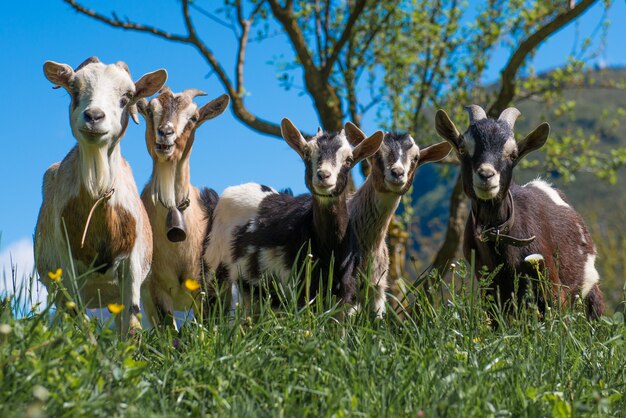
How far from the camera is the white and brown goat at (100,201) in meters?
5.99

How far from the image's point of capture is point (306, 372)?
4.05 metres

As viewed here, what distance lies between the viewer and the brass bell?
23.8 feet

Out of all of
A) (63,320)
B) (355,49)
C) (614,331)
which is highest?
(355,49)

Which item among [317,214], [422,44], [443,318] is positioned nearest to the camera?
[443,318]

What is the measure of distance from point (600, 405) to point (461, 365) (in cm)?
68

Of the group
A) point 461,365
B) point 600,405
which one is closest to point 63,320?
point 461,365

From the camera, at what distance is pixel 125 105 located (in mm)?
6156

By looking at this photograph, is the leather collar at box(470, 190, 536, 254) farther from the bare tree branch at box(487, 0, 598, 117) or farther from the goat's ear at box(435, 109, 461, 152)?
the bare tree branch at box(487, 0, 598, 117)

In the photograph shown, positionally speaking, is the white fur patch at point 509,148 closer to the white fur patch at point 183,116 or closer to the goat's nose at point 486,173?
the goat's nose at point 486,173

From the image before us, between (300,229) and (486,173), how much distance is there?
5.10 feet

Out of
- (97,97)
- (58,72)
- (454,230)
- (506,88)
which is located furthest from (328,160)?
(454,230)

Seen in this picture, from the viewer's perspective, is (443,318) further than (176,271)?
No

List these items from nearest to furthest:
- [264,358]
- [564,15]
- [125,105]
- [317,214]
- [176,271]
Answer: [264,358]
[125,105]
[317,214]
[176,271]
[564,15]

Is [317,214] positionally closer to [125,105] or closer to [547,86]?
[125,105]
